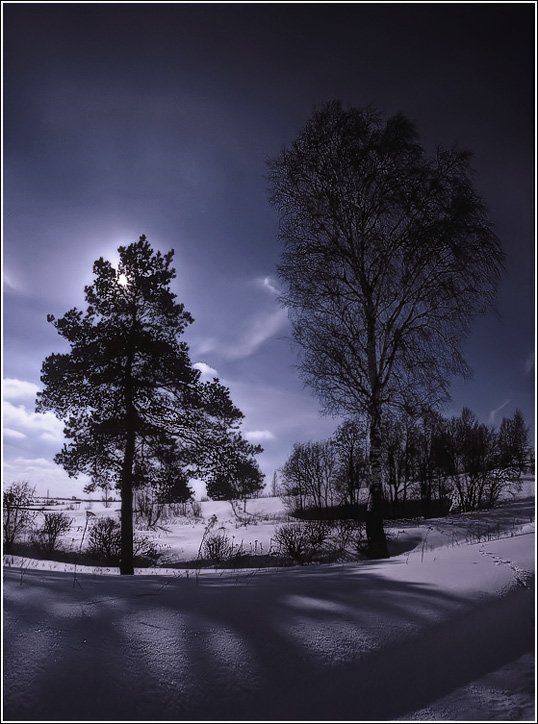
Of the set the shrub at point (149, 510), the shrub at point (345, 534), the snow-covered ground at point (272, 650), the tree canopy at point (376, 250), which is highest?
the tree canopy at point (376, 250)

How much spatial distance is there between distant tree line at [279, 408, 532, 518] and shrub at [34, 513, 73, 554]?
9.74ft

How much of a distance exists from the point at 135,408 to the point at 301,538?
2.70m

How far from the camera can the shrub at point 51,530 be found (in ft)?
15.7

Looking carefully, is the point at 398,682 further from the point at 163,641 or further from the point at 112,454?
the point at 112,454

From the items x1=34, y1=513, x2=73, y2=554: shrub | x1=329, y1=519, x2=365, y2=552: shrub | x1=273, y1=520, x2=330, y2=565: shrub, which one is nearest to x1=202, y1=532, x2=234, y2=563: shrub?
x1=273, y1=520, x2=330, y2=565: shrub

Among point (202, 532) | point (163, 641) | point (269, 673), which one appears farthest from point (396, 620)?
point (202, 532)

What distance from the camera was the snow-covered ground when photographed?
1303mm

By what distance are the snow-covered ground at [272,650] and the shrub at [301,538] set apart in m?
2.65

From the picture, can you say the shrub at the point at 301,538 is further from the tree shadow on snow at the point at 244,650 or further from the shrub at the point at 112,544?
the tree shadow on snow at the point at 244,650

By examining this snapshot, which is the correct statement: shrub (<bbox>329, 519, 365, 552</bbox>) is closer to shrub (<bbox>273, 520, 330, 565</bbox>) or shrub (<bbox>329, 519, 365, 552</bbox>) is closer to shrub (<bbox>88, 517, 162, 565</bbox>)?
shrub (<bbox>273, 520, 330, 565</bbox>)

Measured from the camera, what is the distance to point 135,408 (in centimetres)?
491

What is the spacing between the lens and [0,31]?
2977 mm

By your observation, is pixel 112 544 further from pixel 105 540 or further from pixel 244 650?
pixel 244 650

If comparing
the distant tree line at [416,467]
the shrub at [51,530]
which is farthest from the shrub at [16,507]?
the distant tree line at [416,467]
